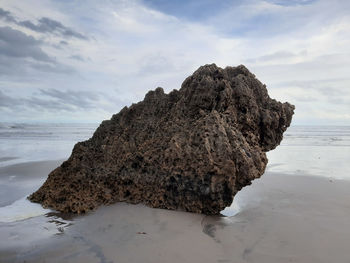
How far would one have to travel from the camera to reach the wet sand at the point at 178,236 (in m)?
3.25

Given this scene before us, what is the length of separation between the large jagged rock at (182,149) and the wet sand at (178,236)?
12.3 inches

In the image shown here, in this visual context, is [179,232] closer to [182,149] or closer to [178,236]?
[178,236]

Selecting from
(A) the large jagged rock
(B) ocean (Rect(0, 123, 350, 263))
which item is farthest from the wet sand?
(A) the large jagged rock

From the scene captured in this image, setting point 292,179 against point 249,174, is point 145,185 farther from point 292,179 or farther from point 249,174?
point 292,179

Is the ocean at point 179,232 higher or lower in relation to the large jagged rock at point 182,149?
lower

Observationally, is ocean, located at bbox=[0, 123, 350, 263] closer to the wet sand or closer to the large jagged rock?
the wet sand

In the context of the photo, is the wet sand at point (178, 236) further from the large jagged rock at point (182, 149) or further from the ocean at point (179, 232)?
the large jagged rock at point (182, 149)

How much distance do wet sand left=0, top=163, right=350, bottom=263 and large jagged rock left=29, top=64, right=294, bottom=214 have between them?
31cm

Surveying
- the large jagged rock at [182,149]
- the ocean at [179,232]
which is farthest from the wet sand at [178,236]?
the large jagged rock at [182,149]

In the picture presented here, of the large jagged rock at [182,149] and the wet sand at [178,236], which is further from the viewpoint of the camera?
the large jagged rock at [182,149]

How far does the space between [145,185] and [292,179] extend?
4904mm

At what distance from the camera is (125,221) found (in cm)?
404

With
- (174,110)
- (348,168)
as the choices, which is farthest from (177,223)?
(348,168)

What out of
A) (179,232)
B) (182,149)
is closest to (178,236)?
(179,232)
